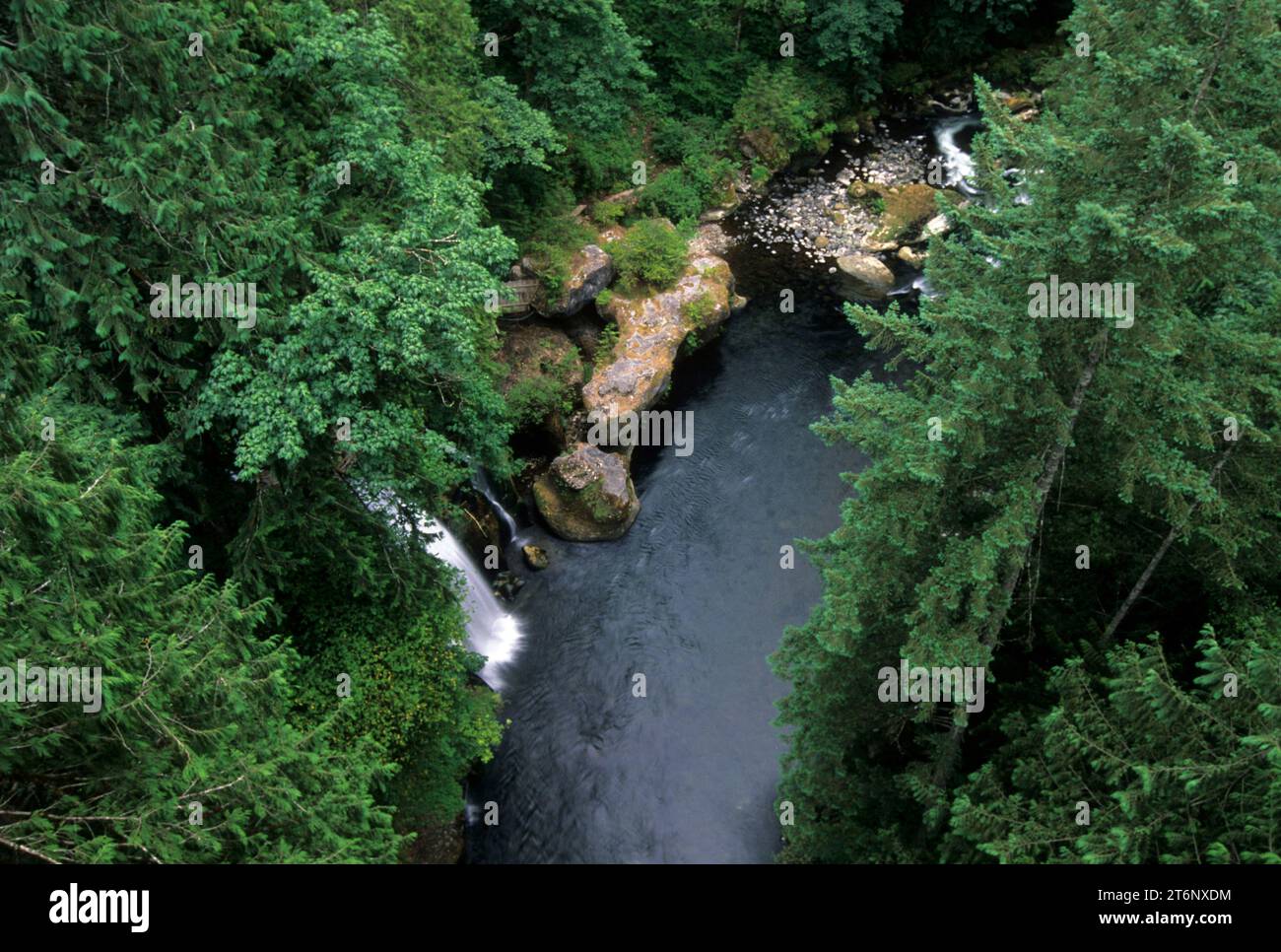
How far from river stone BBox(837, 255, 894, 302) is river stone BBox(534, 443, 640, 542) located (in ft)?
42.5

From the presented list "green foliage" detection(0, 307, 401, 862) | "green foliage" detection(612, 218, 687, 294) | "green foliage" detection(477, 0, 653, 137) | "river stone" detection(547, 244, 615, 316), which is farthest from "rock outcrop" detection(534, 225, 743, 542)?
"green foliage" detection(0, 307, 401, 862)

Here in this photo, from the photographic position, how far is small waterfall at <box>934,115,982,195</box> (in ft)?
114

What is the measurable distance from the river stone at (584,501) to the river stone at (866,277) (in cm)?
1295

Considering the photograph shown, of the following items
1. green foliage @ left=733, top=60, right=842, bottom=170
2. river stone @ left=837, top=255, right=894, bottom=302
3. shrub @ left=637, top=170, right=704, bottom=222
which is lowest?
river stone @ left=837, top=255, right=894, bottom=302

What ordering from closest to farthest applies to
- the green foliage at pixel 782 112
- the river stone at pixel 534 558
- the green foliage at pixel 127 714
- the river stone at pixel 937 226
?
the green foliage at pixel 127 714 < the river stone at pixel 534 558 < the river stone at pixel 937 226 < the green foliage at pixel 782 112

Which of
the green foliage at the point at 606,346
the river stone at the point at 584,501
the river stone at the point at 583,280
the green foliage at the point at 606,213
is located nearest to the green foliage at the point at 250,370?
the river stone at the point at 584,501

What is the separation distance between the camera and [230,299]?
13.2 m

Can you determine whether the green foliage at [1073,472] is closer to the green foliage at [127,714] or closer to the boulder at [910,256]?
the green foliage at [127,714]

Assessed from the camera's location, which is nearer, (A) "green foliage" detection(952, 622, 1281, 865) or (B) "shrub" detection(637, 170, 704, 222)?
(A) "green foliage" detection(952, 622, 1281, 865)

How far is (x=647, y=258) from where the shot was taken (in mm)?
29219

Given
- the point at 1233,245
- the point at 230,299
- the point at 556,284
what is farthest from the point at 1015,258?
the point at 556,284

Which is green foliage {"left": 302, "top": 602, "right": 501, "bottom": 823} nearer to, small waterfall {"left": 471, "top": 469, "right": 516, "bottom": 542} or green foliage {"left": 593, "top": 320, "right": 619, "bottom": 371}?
small waterfall {"left": 471, "top": 469, "right": 516, "bottom": 542}

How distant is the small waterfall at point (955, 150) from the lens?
3488 cm
